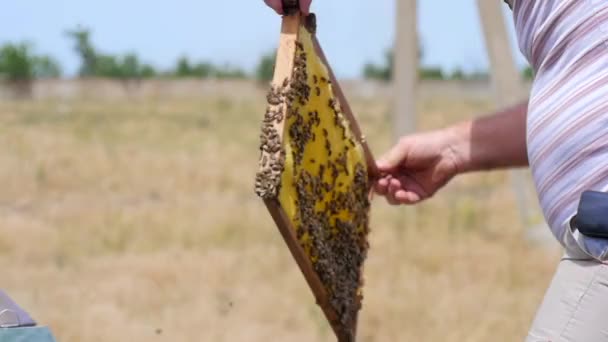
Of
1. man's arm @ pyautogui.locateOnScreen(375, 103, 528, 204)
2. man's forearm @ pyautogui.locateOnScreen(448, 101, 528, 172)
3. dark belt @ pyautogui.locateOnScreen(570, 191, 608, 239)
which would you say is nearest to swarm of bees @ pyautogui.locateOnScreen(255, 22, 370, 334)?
man's arm @ pyautogui.locateOnScreen(375, 103, 528, 204)

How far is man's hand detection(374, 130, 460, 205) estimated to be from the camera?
2.78 meters

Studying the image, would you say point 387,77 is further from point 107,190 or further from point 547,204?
point 547,204

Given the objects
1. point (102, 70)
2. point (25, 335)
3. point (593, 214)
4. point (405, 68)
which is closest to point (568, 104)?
point (593, 214)

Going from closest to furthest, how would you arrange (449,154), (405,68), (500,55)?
(449,154)
(500,55)
(405,68)

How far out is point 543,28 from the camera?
6.70 ft

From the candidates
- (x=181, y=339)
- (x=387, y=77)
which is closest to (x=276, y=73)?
(x=181, y=339)

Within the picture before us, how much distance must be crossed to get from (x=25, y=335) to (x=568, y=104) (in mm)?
1042

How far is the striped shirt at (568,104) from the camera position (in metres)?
1.96

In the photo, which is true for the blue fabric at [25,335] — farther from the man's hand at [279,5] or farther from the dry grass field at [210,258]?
the dry grass field at [210,258]

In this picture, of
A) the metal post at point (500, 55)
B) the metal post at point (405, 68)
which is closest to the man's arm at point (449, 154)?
the metal post at point (500, 55)

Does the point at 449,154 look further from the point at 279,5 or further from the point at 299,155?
the point at 279,5

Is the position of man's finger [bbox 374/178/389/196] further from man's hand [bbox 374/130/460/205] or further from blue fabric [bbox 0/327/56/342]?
blue fabric [bbox 0/327/56/342]

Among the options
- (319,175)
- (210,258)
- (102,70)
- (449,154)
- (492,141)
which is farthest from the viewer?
(102,70)

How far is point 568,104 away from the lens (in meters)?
2.00
